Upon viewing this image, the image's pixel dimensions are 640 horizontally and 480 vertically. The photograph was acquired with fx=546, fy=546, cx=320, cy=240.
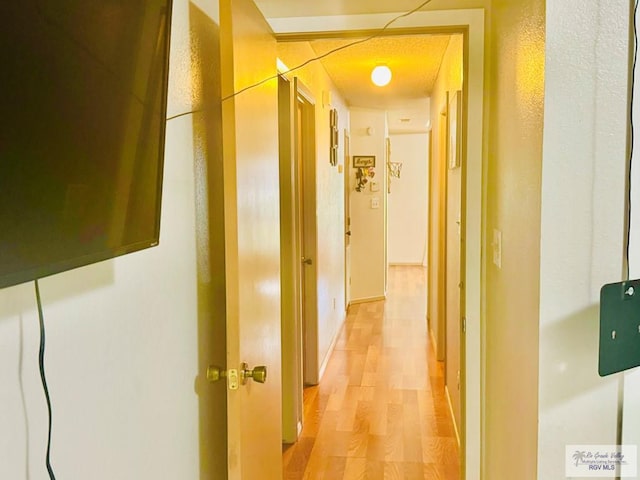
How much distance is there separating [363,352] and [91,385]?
154 inches

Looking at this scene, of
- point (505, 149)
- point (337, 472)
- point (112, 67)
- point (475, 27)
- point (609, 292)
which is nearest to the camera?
point (112, 67)

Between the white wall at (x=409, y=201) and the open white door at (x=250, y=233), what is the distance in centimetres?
737

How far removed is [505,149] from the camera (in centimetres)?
175

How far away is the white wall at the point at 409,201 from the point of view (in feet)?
30.4

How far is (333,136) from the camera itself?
16.0 feet

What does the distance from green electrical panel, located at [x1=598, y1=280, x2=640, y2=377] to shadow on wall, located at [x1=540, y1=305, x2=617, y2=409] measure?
98mm

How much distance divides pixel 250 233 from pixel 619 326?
3.38 ft

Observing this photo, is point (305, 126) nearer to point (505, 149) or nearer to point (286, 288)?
point (286, 288)

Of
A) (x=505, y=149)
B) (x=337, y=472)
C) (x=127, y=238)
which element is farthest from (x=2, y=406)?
(x=337, y=472)

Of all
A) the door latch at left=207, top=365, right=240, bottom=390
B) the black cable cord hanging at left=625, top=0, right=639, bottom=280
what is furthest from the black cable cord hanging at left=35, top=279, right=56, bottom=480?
the black cable cord hanging at left=625, top=0, right=639, bottom=280

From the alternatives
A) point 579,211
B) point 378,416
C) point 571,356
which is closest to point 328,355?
point 378,416

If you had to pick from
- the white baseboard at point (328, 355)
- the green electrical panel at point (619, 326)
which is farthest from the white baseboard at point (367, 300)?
the green electrical panel at point (619, 326)

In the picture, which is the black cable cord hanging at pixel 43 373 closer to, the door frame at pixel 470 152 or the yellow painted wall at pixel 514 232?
the yellow painted wall at pixel 514 232

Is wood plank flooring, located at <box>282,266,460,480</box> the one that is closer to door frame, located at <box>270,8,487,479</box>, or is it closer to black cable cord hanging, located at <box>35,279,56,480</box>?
door frame, located at <box>270,8,487,479</box>
